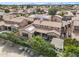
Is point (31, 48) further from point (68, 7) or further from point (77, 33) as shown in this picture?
point (68, 7)

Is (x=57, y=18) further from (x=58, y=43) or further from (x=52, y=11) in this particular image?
(x=58, y=43)

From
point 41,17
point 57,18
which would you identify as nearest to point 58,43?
point 57,18

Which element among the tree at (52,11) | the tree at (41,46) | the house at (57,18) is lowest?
the tree at (41,46)

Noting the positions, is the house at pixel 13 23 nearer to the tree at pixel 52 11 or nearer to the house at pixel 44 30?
the house at pixel 44 30

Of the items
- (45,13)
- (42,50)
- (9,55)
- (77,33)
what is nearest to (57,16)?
(45,13)

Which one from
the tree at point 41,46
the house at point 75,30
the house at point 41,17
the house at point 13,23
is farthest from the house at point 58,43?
the house at point 13,23

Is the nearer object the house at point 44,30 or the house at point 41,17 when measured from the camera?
the house at point 44,30

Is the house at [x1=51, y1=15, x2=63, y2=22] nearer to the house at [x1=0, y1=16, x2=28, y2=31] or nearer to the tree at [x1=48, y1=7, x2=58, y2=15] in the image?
the tree at [x1=48, y1=7, x2=58, y2=15]

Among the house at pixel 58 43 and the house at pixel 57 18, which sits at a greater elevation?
the house at pixel 57 18

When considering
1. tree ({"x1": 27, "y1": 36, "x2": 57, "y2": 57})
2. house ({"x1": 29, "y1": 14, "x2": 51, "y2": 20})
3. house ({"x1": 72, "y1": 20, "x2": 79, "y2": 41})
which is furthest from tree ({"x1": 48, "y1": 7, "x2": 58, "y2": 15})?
tree ({"x1": 27, "y1": 36, "x2": 57, "y2": 57})
